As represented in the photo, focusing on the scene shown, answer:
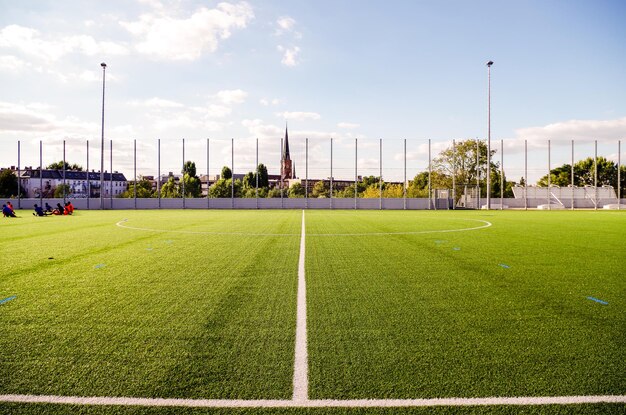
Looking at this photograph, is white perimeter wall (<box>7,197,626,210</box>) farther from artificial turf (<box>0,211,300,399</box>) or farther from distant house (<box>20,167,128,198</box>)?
distant house (<box>20,167,128,198</box>)

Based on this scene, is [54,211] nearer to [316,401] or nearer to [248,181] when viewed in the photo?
[316,401]

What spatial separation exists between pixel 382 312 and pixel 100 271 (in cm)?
503

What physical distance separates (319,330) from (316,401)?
1.35 m

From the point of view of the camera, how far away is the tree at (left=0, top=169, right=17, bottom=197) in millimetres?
82938

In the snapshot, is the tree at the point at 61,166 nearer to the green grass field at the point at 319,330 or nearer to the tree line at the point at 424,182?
the tree line at the point at 424,182

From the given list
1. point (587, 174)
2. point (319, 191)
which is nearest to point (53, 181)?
point (319, 191)

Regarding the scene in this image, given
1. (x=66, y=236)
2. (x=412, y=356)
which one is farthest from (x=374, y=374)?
(x=66, y=236)

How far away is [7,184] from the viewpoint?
84.2 m

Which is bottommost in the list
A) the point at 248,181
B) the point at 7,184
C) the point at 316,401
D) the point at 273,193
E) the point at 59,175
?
the point at 316,401

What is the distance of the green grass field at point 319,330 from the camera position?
115 inches

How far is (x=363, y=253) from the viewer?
30.5 feet

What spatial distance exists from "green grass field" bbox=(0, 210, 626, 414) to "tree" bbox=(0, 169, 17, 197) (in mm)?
93821

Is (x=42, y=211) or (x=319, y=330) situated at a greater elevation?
(x=42, y=211)

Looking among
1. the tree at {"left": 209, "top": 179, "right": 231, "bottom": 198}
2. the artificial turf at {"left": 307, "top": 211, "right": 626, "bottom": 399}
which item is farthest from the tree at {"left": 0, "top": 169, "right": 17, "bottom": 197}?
the artificial turf at {"left": 307, "top": 211, "right": 626, "bottom": 399}
